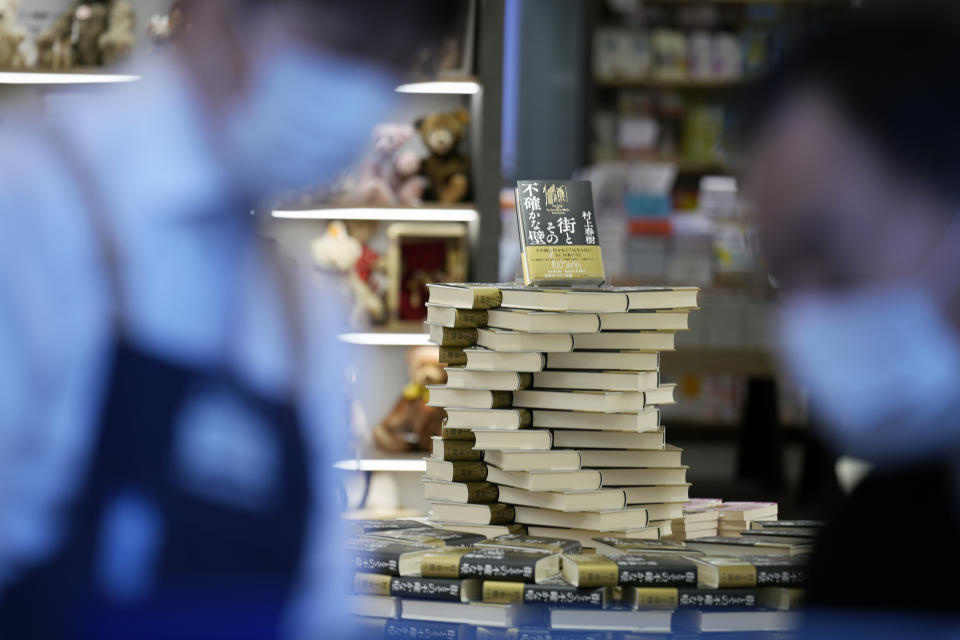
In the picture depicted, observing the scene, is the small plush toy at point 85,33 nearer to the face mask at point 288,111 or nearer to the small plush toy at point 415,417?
the small plush toy at point 415,417

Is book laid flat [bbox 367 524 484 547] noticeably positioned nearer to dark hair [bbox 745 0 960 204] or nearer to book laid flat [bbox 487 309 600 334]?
book laid flat [bbox 487 309 600 334]

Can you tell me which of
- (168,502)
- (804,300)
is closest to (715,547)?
(804,300)

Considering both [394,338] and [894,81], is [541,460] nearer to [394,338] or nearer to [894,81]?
[894,81]

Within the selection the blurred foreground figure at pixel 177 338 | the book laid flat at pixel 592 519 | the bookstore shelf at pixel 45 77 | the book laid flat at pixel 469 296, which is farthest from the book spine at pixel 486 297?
the bookstore shelf at pixel 45 77

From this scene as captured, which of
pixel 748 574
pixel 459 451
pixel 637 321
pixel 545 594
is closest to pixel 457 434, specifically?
pixel 459 451

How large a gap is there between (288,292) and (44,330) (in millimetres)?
202

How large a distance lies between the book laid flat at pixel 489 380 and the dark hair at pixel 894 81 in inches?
37.5

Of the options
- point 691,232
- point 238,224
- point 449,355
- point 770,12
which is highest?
point 770,12

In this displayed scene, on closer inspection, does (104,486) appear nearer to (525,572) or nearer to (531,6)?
(525,572)

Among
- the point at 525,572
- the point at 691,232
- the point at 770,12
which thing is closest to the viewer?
the point at 525,572

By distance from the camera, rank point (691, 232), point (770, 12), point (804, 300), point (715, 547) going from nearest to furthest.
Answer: point (804, 300) < point (715, 547) < point (691, 232) < point (770, 12)

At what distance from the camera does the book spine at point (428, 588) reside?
4.56ft

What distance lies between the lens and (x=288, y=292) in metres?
0.89

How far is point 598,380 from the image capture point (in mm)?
1693
